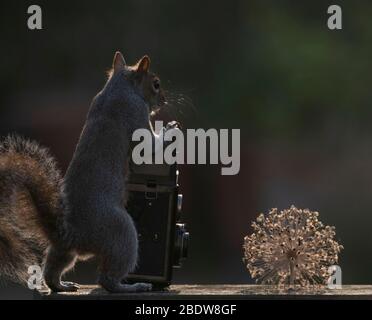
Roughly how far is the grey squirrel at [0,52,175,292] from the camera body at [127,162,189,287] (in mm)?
70

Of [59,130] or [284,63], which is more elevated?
[284,63]

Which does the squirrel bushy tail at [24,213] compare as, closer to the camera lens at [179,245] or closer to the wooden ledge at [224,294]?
the wooden ledge at [224,294]

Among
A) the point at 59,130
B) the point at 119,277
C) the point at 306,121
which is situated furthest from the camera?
the point at 306,121

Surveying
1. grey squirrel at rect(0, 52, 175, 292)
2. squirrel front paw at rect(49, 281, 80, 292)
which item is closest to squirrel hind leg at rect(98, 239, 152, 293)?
grey squirrel at rect(0, 52, 175, 292)

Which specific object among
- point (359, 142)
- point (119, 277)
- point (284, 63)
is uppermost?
point (284, 63)

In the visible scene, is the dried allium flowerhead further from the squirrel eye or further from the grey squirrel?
the squirrel eye

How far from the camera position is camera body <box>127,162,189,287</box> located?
4.55 metres

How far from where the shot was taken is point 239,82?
12.4 m

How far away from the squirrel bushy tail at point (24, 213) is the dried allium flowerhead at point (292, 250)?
0.83 metres

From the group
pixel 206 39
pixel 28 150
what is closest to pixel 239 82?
pixel 206 39

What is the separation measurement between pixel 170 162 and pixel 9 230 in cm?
72

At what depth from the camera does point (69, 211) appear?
4.55 metres

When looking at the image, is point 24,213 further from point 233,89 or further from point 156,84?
point 233,89

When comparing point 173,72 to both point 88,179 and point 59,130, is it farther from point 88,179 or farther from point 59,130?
point 88,179
